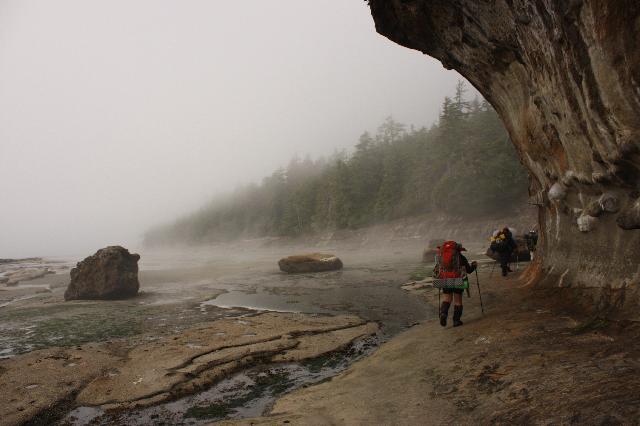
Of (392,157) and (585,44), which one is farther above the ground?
(392,157)

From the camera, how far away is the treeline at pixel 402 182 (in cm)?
5038

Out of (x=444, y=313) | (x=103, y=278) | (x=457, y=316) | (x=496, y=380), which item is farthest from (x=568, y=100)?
(x=103, y=278)

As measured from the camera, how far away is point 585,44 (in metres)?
6.40

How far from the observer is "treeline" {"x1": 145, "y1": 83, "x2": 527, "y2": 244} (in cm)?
5038

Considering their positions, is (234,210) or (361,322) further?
(234,210)

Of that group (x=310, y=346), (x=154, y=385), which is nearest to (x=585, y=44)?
(x=310, y=346)

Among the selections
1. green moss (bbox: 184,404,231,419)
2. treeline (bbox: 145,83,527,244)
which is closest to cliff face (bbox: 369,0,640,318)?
green moss (bbox: 184,404,231,419)

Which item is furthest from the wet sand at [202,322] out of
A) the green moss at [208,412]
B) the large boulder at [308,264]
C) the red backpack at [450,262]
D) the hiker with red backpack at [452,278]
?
the large boulder at [308,264]

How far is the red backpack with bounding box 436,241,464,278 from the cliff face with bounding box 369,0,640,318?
2652mm

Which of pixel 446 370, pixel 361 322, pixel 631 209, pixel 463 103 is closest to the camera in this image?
pixel 446 370

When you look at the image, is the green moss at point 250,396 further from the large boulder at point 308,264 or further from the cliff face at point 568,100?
the large boulder at point 308,264

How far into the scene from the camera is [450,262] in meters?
9.33

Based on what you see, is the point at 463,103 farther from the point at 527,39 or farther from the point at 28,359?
the point at 28,359

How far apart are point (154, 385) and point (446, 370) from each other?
549 cm
